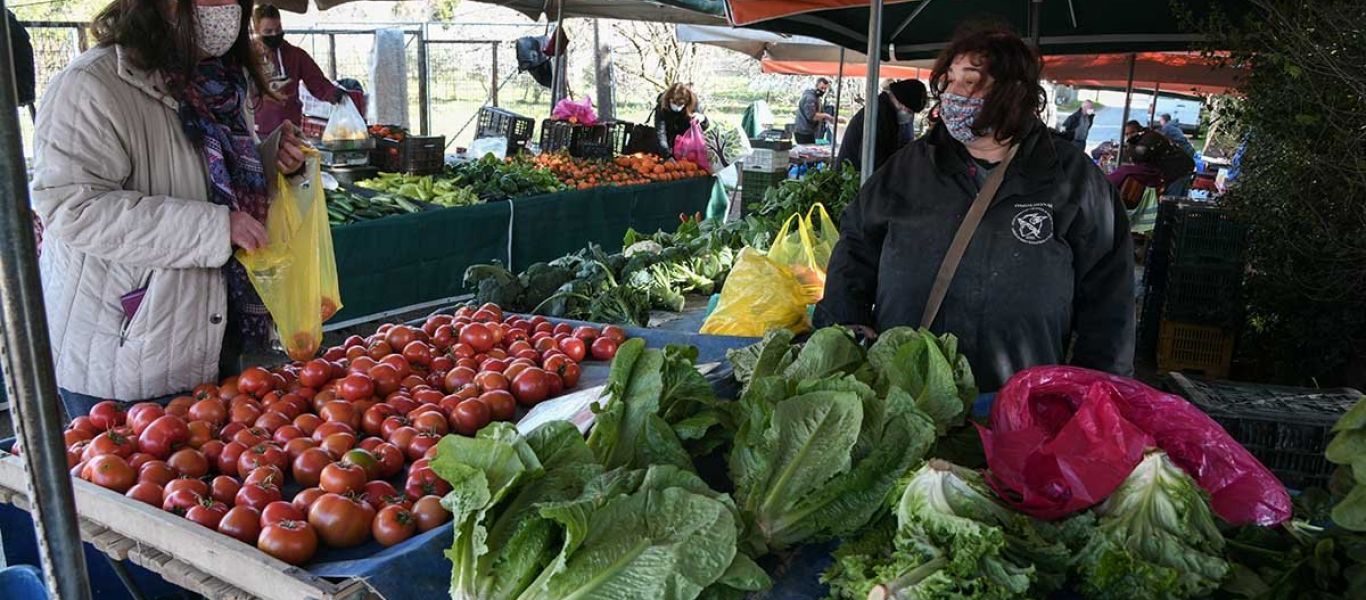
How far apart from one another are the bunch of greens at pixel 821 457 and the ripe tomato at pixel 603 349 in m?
1.36

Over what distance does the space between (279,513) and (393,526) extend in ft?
0.72

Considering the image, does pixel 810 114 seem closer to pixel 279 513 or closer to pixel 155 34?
pixel 155 34

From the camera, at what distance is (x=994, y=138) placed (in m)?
2.70

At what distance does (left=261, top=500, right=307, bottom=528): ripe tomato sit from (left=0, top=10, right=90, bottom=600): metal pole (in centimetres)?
49

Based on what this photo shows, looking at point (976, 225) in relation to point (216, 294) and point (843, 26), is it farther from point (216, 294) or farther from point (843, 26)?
point (843, 26)

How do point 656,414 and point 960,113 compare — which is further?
point 960,113

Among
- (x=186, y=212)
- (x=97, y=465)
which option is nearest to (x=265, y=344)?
(x=186, y=212)

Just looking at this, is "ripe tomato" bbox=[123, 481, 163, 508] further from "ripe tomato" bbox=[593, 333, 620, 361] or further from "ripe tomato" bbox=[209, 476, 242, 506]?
"ripe tomato" bbox=[593, 333, 620, 361]

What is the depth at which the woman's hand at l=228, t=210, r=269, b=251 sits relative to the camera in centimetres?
254

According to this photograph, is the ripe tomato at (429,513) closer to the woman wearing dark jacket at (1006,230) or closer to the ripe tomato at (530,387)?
the ripe tomato at (530,387)

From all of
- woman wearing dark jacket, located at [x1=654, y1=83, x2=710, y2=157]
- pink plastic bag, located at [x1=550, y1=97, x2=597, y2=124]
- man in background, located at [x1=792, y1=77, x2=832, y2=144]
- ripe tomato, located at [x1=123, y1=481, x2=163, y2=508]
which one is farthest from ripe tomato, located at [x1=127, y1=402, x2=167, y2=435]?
man in background, located at [x1=792, y1=77, x2=832, y2=144]

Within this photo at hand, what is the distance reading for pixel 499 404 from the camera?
260cm

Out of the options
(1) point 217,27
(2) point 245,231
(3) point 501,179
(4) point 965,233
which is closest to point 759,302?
→ (4) point 965,233

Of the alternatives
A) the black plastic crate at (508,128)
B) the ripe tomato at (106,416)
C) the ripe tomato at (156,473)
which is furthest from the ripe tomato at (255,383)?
the black plastic crate at (508,128)
